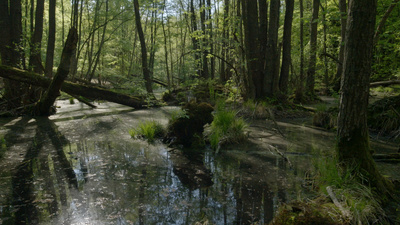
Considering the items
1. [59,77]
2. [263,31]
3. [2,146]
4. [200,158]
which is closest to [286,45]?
[263,31]

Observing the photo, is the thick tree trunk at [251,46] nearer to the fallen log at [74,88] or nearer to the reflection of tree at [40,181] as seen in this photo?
the fallen log at [74,88]

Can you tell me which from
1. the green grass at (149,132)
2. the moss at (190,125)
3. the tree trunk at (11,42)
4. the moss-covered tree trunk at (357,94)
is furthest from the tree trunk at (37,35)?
the moss-covered tree trunk at (357,94)

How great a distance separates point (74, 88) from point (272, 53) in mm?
7639

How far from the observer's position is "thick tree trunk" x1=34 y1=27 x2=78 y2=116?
7.52 m

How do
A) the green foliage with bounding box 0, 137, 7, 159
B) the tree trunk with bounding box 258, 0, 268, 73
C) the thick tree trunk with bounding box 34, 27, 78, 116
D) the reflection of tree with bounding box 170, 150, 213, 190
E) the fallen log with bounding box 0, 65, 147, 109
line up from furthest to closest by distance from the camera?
1. the tree trunk with bounding box 258, 0, 268, 73
2. the fallen log with bounding box 0, 65, 147, 109
3. the thick tree trunk with bounding box 34, 27, 78, 116
4. the green foliage with bounding box 0, 137, 7, 159
5. the reflection of tree with bounding box 170, 150, 213, 190

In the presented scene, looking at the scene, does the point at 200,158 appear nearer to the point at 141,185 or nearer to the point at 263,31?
the point at 141,185

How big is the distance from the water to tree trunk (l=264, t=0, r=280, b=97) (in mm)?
4305

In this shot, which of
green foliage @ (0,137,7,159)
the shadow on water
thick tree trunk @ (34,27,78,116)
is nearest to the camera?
the shadow on water

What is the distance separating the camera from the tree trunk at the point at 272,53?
34.7 feet

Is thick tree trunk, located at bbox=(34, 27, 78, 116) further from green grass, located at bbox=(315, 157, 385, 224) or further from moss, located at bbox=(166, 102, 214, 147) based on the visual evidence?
green grass, located at bbox=(315, 157, 385, 224)

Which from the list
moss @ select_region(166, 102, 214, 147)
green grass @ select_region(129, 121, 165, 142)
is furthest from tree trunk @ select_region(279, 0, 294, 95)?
green grass @ select_region(129, 121, 165, 142)

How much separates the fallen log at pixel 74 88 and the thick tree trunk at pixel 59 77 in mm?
499

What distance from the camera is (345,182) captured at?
318cm

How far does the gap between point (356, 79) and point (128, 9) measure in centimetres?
1661
